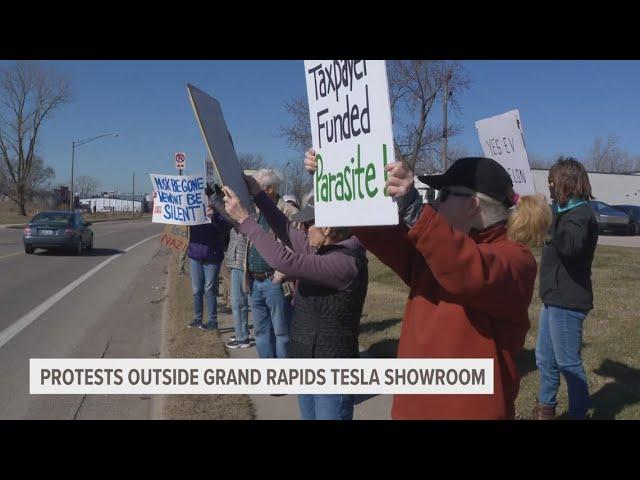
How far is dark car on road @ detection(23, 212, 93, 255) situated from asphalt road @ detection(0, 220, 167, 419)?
6.58 ft

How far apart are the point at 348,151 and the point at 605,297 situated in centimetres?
942

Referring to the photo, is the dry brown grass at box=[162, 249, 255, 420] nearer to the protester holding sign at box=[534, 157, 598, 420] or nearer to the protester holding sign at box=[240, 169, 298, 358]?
the protester holding sign at box=[240, 169, 298, 358]

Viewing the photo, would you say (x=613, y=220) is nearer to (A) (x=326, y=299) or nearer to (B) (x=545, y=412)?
(B) (x=545, y=412)

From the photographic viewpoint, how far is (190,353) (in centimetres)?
637

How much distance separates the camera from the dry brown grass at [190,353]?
4492 millimetres

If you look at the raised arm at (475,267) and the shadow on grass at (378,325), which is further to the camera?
the shadow on grass at (378,325)

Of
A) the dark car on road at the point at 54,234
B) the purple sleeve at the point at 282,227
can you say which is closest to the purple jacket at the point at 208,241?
the purple sleeve at the point at 282,227

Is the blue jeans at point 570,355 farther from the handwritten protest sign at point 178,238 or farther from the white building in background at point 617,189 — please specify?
the white building in background at point 617,189

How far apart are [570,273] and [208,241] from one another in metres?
4.59

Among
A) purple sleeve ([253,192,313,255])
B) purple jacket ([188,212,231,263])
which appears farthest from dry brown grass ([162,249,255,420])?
purple sleeve ([253,192,313,255])

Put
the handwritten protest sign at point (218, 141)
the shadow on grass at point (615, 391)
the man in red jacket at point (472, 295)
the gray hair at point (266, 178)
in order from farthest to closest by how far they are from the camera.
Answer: the shadow on grass at point (615, 391) < the gray hair at point (266, 178) < the handwritten protest sign at point (218, 141) < the man in red jacket at point (472, 295)

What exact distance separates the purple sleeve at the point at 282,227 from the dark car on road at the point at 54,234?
17446mm

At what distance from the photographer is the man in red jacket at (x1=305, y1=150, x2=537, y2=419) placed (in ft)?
6.42
